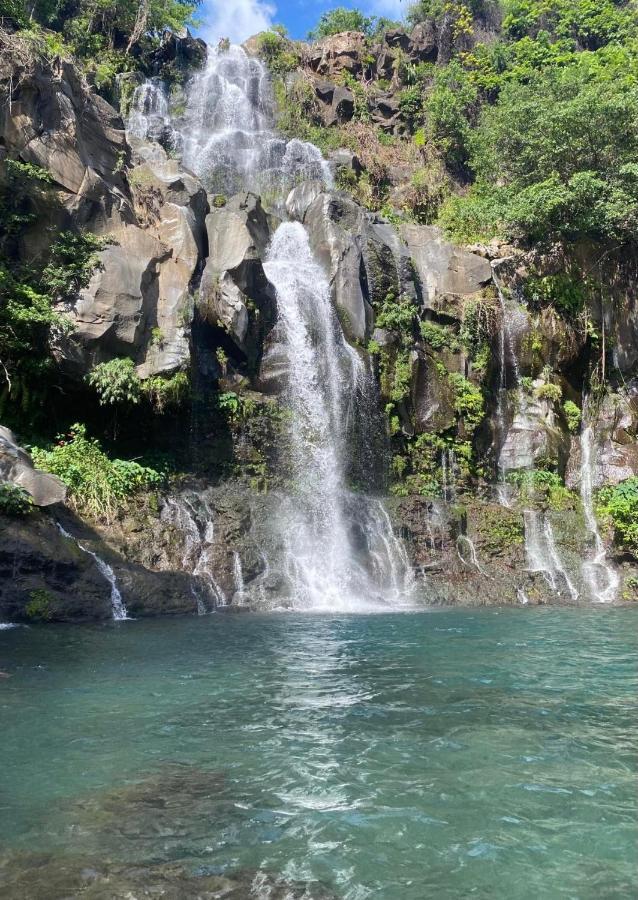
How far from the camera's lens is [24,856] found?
3670mm

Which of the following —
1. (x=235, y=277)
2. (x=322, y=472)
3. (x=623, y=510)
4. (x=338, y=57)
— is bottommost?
(x=623, y=510)

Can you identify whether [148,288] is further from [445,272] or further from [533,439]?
[533,439]

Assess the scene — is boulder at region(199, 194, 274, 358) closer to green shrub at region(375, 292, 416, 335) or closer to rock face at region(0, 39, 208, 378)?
rock face at region(0, 39, 208, 378)

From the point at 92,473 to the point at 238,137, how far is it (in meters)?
19.0

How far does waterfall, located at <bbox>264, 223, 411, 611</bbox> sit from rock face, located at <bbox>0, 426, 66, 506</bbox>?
5504 millimetres

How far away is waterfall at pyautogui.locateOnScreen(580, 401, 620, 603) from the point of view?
56.6ft

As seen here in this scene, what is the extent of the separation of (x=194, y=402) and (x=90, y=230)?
16.1ft

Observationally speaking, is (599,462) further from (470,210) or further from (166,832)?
(166,832)

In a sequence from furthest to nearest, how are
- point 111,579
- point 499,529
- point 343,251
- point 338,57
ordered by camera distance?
1. point 338,57
2. point 343,251
3. point 499,529
4. point 111,579

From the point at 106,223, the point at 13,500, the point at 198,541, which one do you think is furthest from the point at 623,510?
the point at 106,223

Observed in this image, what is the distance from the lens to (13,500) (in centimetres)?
1162

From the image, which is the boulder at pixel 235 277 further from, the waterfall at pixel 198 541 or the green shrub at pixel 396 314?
the waterfall at pixel 198 541

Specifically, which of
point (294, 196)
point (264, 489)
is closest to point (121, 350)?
point (264, 489)

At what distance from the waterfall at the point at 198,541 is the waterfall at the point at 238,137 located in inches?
570
